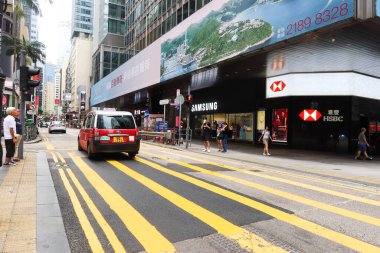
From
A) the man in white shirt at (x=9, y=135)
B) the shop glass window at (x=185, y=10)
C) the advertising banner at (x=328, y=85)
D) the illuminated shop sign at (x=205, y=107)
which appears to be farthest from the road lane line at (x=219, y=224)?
the shop glass window at (x=185, y=10)

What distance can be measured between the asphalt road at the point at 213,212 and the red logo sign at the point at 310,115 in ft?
38.0

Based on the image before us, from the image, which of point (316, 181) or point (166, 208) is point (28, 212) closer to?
point (166, 208)

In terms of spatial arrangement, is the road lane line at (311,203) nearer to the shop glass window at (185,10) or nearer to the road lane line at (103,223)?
the road lane line at (103,223)

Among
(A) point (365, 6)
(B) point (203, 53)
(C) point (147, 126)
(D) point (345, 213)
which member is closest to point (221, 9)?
(B) point (203, 53)

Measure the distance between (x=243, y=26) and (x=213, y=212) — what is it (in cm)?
1396

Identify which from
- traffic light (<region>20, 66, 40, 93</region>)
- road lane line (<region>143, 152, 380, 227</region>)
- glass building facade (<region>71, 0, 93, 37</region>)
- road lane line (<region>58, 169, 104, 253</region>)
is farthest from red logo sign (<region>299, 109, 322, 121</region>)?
glass building facade (<region>71, 0, 93, 37</region>)

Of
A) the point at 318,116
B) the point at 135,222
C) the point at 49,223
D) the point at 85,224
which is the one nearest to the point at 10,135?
the point at 49,223

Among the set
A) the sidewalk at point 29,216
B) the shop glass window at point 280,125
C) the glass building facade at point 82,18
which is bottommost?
the sidewalk at point 29,216

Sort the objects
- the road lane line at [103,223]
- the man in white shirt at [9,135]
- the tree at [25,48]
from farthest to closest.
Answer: the man in white shirt at [9,135] → the tree at [25,48] → the road lane line at [103,223]

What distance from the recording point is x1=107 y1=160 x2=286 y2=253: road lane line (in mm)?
4156

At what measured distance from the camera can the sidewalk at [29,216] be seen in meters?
4.09

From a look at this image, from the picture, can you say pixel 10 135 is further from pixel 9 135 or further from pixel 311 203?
pixel 311 203

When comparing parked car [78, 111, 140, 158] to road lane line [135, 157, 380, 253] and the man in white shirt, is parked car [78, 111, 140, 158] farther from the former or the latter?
road lane line [135, 157, 380, 253]

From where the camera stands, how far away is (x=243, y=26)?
58.4ft
